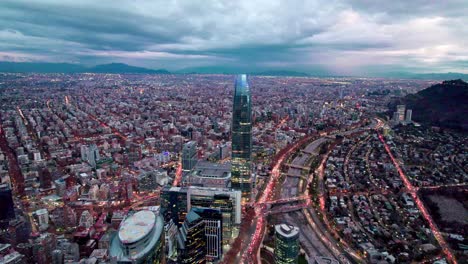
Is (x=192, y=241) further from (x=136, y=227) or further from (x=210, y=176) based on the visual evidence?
(x=210, y=176)

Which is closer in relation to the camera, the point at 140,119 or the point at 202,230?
the point at 202,230

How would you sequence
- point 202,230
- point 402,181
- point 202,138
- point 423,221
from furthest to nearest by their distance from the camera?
point 202,138 < point 402,181 < point 423,221 < point 202,230

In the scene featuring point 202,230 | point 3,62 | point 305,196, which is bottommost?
point 305,196

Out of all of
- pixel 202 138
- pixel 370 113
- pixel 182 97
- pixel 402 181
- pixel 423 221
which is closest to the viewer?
pixel 423 221

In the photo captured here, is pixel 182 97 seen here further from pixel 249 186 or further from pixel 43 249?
pixel 43 249

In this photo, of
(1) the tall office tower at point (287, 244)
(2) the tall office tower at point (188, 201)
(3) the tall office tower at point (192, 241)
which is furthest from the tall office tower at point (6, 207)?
(1) the tall office tower at point (287, 244)

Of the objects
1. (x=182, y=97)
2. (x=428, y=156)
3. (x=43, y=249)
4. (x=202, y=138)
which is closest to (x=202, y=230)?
(x=43, y=249)
